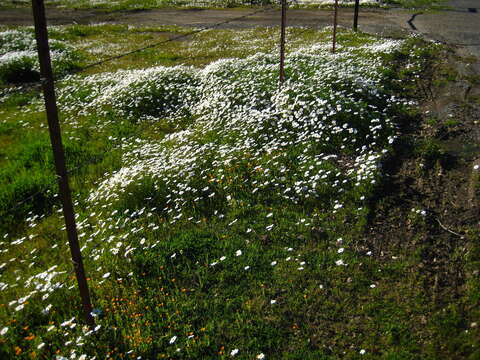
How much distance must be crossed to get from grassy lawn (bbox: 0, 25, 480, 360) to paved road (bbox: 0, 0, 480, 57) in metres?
7.14

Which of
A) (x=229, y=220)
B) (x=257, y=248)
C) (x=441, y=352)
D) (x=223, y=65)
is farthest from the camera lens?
(x=223, y=65)

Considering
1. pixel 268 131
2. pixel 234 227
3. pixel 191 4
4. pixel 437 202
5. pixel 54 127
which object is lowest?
pixel 234 227

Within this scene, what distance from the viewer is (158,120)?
47.8 feet

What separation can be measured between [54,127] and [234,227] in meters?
4.15

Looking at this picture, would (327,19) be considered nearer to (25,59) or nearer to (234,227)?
(25,59)

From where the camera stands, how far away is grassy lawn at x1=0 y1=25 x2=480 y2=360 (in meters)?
5.85

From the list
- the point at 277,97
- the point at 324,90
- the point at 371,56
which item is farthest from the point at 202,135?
the point at 371,56

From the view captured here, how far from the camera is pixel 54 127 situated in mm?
4867

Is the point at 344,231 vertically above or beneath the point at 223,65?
beneath

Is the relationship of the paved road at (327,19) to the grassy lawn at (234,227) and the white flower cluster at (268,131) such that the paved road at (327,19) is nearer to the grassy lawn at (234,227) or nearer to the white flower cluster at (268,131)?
the grassy lawn at (234,227)

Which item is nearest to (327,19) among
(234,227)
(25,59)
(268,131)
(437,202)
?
(25,59)

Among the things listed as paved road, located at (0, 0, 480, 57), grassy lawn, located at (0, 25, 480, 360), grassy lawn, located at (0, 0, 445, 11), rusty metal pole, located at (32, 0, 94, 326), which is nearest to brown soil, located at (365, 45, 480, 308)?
grassy lawn, located at (0, 25, 480, 360)

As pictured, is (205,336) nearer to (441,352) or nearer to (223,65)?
(441,352)

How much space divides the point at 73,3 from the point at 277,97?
51.5m
